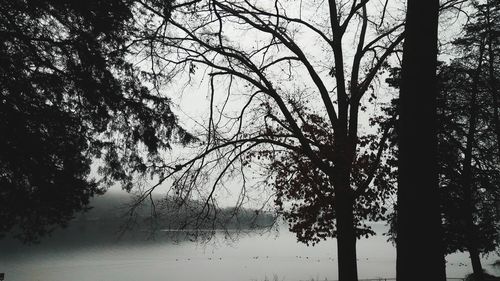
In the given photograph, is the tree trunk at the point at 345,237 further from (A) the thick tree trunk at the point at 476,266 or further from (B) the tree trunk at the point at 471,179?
(A) the thick tree trunk at the point at 476,266

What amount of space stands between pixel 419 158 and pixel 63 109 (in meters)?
7.18

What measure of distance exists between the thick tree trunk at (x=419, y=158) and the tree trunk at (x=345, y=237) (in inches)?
175

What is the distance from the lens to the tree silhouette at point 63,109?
7.03 metres

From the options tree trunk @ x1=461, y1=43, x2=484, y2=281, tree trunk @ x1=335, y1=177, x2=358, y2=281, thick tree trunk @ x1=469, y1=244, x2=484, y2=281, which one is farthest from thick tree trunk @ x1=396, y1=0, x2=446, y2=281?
thick tree trunk @ x1=469, y1=244, x2=484, y2=281

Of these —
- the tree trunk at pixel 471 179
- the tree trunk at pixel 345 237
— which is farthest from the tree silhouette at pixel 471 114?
the tree trunk at pixel 345 237

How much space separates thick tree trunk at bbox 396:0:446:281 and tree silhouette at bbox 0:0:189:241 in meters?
6.09

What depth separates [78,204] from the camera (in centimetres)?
828

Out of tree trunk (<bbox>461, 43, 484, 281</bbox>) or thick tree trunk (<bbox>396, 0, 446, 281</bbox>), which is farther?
tree trunk (<bbox>461, 43, 484, 281</bbox>)

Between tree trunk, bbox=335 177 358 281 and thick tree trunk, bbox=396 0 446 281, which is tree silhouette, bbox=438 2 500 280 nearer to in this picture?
tree trunk, bbox=335 177 358 281

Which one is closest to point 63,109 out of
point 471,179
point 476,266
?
point 471,179

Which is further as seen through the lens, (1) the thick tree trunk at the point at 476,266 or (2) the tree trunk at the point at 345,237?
(1) the thick tree trunk at the point at 476,266

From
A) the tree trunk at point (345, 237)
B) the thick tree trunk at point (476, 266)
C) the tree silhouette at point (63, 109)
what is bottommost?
the thick tree trunk at point (476, 266)

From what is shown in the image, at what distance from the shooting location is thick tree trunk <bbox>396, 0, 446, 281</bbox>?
420 cm

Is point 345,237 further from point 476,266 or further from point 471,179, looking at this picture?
point 476,266
